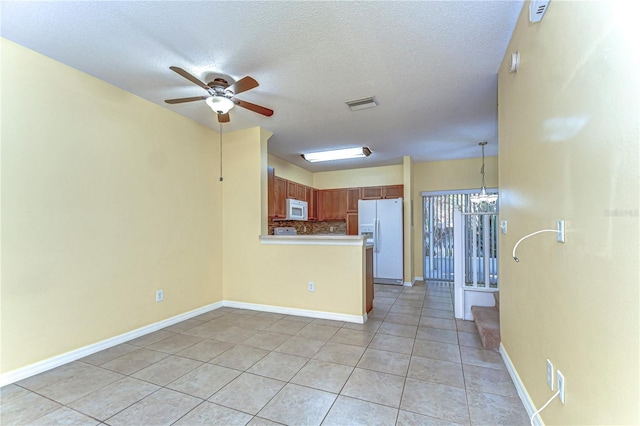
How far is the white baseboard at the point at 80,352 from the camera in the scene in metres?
2.08

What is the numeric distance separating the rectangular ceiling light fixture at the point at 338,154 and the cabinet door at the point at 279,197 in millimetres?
649

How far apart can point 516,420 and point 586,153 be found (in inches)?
60.7

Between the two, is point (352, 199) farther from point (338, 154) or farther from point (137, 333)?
point (137, 333)

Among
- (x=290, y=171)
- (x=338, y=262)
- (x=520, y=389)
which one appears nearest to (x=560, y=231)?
(x=520, y=389)

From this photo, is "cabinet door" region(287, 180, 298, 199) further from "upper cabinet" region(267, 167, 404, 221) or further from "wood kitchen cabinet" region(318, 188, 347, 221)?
"wood kitchen cabinet" region(318, 188, 347, 221)

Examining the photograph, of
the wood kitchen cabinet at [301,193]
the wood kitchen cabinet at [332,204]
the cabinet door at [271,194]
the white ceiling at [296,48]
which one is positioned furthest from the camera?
the wood kitchen cabinet at [332,204]

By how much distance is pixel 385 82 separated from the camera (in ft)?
8.79

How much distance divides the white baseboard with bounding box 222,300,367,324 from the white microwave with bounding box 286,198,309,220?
1814 mm

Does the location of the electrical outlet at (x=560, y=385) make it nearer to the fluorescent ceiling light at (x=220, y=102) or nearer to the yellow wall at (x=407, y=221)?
the fluorescent ceiling light at (x=220, y=102)

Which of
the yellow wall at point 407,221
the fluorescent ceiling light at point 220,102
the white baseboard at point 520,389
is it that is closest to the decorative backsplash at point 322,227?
the yellow wall at point 407,221

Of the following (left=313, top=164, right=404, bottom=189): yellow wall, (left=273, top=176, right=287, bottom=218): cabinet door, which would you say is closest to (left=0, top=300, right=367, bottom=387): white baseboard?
(left=273, top=176, right=287, bottom=218): cabinet door

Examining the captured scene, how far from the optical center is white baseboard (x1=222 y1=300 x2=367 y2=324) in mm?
3408

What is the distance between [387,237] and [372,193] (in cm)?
107

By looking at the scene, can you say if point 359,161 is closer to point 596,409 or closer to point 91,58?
point 91,58
